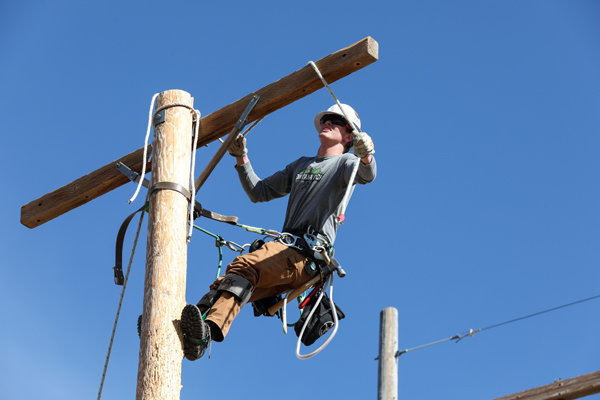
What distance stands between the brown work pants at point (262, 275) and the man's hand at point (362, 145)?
71 centimetres

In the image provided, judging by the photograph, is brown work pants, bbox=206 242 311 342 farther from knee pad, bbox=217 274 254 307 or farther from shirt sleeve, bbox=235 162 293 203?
shirt sleeve, bbox=235 162 293 203

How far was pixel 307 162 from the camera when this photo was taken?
5.26 m

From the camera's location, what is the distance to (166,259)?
159 inches

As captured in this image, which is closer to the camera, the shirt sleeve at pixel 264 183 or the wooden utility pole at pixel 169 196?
the wooden utility pole at pixel 169 196

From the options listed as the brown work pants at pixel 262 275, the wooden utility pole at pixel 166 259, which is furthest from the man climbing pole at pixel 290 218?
the wooden utility pole at pixel 166 259

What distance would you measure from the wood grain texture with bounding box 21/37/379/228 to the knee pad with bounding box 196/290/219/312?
101 centimetres

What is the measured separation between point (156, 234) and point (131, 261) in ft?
1.61

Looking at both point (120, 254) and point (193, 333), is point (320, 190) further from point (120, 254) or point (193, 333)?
point (193, 333)

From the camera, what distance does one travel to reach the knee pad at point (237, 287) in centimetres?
429

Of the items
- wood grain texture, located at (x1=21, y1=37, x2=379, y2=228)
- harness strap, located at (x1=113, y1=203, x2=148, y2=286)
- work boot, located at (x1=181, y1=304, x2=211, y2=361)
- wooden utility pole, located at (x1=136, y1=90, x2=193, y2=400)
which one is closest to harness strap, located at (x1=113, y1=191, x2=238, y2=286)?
harness strap, located at (x1=113, y1=203, x2=148, y2=286)

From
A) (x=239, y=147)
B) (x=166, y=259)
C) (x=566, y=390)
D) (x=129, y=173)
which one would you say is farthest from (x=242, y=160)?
(x=566, y=390)

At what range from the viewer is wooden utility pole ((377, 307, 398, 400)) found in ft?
22.9

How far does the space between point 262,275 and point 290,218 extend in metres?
0.60

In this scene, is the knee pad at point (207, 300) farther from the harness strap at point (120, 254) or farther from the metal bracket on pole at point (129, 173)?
the metal bracket on pole at point (129, 173)
